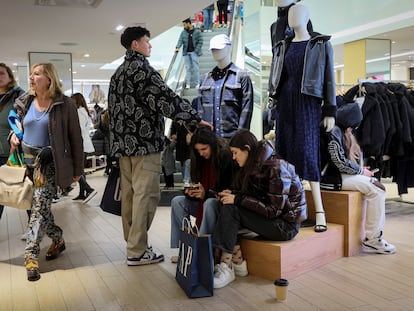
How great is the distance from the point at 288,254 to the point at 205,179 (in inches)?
31.8

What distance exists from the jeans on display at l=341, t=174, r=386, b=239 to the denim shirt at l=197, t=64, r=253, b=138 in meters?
1.02

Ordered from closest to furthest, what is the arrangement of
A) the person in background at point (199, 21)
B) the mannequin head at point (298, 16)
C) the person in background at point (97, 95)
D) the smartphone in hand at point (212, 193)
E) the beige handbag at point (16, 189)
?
the smartphone in hand at point (212, 193) → the beige handbag at point (16, 189) → the mannequin head at point (298, 16) → the person in background at point (199, 21) → the person in background at point (97, 95)

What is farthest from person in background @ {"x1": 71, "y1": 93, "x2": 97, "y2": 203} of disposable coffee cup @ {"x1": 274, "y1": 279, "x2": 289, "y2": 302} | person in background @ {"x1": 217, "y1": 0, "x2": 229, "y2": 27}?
person in background @ {"x1": 217, "y1": 0, "x2": 229, "y2": 27}

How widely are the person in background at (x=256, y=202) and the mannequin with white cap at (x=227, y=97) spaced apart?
65 cm

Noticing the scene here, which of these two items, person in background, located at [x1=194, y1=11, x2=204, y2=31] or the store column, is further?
the store column

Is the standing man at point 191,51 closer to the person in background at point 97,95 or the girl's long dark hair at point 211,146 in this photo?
the girl's long dark hair at point 211,146

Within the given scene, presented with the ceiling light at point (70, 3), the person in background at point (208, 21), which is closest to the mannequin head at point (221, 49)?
the ceiling light at point (70, 3)

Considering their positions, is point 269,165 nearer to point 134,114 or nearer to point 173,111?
point 173,111

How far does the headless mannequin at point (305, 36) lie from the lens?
3771mm

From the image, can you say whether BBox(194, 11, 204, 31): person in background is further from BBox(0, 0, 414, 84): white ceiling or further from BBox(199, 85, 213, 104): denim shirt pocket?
BBox(199, 85, 213, 104): denim shirt pocket

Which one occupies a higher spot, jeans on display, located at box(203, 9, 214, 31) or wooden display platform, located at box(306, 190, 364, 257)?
jeans on display, located at box(203, 9, 214, 31)

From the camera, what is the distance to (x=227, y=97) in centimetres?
397

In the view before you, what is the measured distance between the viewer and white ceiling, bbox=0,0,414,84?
249 inches

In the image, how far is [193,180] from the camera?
3.69m
